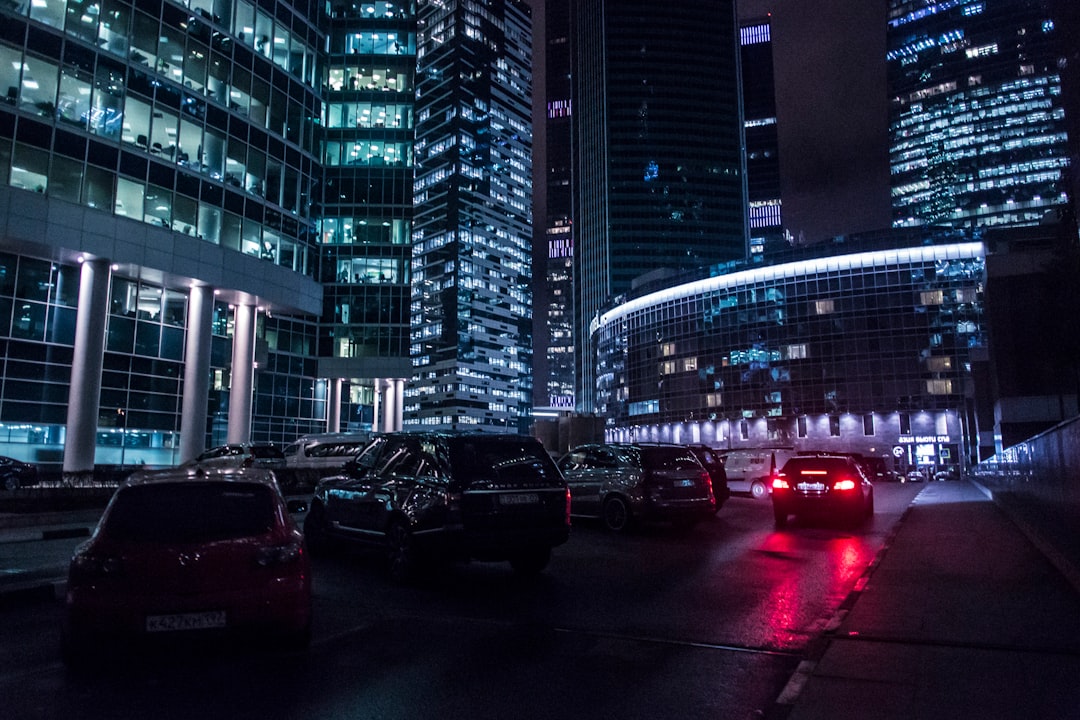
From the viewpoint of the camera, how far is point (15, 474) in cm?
2517

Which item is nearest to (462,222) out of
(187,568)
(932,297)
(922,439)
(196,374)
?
(932,297)

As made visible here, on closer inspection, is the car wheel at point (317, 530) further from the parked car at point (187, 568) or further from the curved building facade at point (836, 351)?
the curved building facade at point (836, 351)

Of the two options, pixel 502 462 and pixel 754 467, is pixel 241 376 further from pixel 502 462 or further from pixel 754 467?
pixel 502 462

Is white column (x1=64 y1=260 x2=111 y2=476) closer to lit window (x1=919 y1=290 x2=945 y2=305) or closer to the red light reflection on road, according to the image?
the red light reflection on road

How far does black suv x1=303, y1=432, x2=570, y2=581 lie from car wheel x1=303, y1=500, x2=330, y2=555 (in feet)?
2.82

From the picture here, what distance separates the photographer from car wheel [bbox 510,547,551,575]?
33.2ft

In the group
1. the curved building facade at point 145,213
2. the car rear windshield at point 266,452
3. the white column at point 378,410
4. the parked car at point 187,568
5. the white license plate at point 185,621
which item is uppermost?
the curved building facade at point 145,213

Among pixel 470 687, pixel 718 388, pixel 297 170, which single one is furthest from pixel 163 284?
pixel 718 388

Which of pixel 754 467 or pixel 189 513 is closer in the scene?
pixel 189 513

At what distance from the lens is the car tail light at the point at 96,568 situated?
5375 millimetres

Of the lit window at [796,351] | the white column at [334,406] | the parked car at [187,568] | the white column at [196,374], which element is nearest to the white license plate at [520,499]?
the parked car at [187,568]

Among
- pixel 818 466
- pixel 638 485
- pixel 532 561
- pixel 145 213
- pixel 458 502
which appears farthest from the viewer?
pixel 145 213

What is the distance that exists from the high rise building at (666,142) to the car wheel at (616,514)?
550 feet

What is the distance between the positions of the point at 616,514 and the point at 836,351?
88.0m
